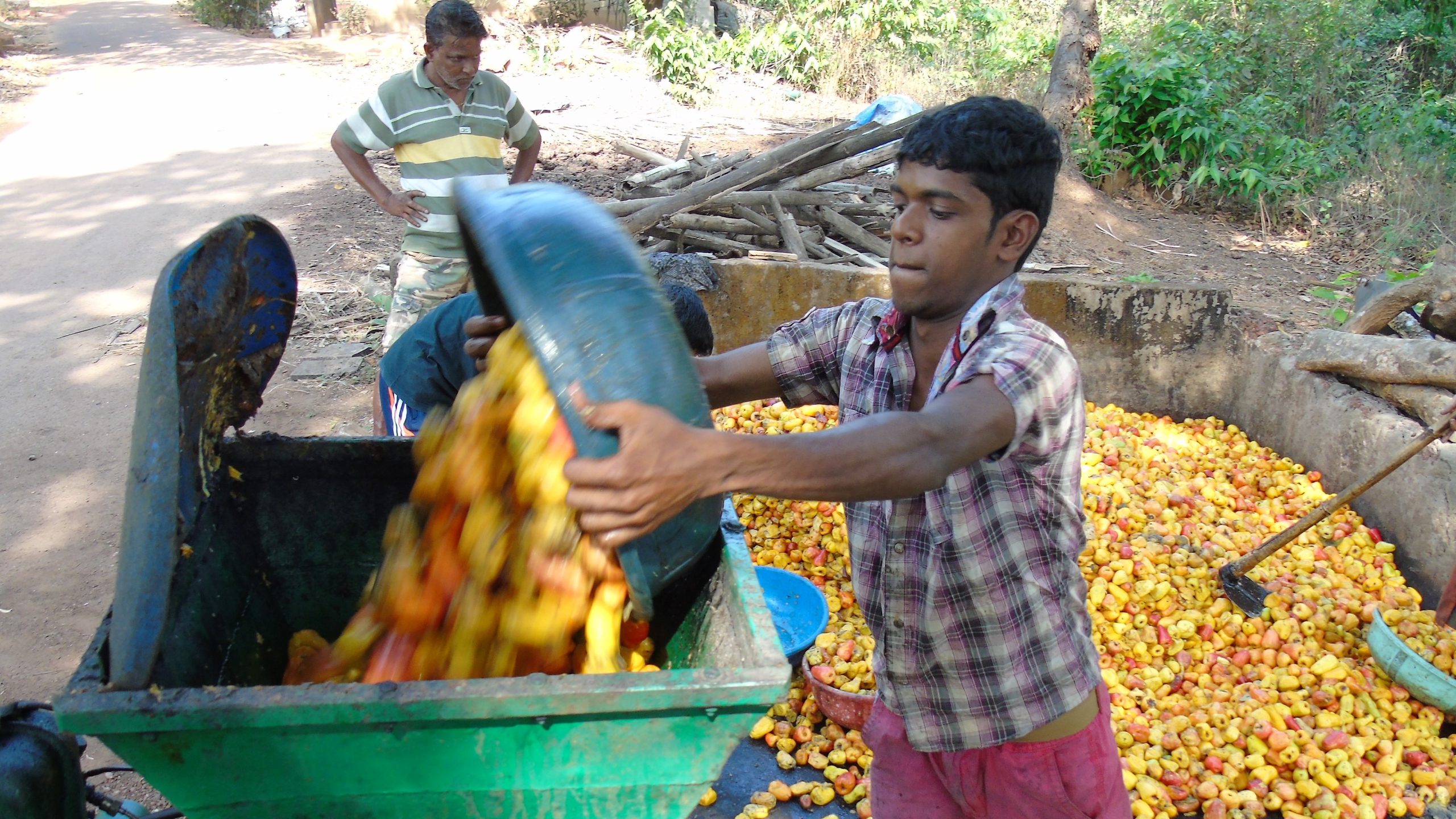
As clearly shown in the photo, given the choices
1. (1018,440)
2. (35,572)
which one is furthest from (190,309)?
(35,572)

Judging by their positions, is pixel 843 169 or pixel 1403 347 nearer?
pixel 1403 347

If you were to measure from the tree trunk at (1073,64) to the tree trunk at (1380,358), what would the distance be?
5810 millimetres

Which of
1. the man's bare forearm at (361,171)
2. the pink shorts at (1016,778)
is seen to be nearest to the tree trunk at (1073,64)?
the man's bare forearm at (361,171)

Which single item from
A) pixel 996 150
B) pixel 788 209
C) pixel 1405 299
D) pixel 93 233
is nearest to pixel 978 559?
pixel 996 150

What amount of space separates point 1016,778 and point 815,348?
0.96 m

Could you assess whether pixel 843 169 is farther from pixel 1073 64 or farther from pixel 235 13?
pixel 235 13

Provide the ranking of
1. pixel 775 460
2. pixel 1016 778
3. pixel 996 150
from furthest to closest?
pixel 1016 778 → pixel 996 150 → pixel 775 460

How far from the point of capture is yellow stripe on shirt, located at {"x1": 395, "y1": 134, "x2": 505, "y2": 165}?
5.12m

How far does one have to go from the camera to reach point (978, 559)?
5.75 feet

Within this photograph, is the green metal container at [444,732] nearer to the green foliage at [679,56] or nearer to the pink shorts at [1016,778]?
the pink shorts at [1016,778]

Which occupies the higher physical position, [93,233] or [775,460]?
[775,460]

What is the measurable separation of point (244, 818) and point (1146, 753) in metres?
2.80

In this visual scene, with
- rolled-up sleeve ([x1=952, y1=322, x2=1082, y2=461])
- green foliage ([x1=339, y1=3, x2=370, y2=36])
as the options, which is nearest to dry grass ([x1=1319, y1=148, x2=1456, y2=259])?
rolled-up sleeve ([x1=952, y1=322, x2=1082, y2=461])

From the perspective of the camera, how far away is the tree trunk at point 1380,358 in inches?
164
